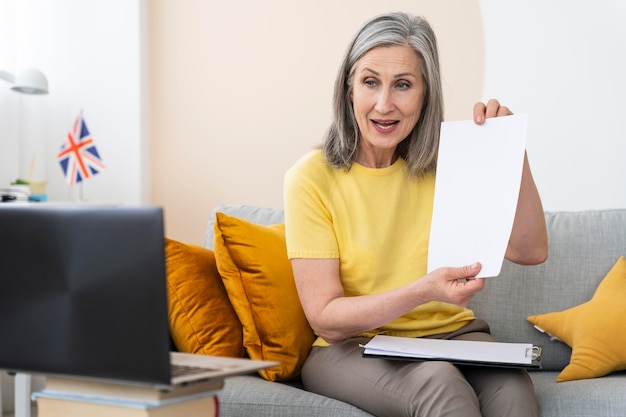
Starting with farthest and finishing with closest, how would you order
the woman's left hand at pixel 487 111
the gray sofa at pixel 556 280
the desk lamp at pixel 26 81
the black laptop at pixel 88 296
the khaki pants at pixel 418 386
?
1. the desk lamp at pixel 26 81
2. the gray sofa at pixel 556 280
3. the woman's left hand at pixel 487 111
4. the khaki pants at pixel 418 386
5. the black laptop at pixel 88 296

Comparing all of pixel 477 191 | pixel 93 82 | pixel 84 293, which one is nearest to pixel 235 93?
pixel 93 82

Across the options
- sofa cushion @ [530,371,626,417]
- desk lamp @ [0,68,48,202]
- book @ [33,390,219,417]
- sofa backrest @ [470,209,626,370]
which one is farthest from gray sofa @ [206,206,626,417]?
desk lamp @ [0,68,48,202]

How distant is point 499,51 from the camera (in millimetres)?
3117

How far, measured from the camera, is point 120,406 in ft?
3.36

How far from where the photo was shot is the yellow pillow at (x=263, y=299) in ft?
6.23

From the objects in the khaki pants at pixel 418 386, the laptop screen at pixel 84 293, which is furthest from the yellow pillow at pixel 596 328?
the laptop screen at pixel 84 293

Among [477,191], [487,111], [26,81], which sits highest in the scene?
[26,81]

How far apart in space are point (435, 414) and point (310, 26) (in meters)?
2.27

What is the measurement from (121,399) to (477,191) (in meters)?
0.85

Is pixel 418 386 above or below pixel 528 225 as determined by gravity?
below

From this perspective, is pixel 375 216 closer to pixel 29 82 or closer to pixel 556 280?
pixel 556 280

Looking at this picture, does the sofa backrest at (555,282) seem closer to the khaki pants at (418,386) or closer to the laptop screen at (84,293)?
the khaki pants at (418,386)

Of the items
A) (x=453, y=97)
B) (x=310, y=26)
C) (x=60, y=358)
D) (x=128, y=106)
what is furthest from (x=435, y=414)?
(x=128, y=106)

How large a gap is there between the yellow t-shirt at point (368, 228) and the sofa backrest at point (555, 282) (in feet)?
1.08
